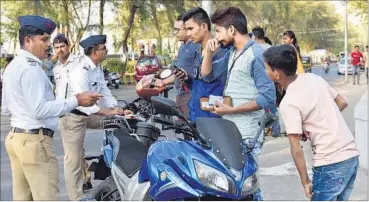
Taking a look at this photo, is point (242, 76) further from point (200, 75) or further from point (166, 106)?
point (166, 106)

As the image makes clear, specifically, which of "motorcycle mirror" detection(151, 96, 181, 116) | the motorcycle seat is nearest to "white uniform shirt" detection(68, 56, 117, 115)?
the motorcycle seat

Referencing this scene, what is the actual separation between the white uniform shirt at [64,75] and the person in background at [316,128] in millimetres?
2885

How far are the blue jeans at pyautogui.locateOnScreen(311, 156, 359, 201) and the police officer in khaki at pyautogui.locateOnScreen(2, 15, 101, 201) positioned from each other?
1696 mm

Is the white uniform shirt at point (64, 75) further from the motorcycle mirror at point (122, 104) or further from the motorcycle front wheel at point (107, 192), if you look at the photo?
the motorcycle front wheel at point (107, 192)

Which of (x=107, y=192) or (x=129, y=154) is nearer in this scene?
(x=129, y=154)

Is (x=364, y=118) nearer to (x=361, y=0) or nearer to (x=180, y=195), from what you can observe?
(x=180, y=195)

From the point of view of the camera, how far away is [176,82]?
16.7 ft

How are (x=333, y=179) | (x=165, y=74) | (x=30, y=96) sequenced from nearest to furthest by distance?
(x=333, y=179)
(x=30, y=96)
(x=165, y=74)

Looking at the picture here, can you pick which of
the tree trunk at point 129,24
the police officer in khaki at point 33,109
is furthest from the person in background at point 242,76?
the tree trunk at point 129,24

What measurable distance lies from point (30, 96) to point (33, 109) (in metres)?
0.09

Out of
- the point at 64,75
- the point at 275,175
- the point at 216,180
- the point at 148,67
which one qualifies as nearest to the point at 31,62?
the point at 216,180

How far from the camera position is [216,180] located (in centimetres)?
341

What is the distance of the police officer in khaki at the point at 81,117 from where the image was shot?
591 cm

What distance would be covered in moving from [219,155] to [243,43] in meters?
1.09
